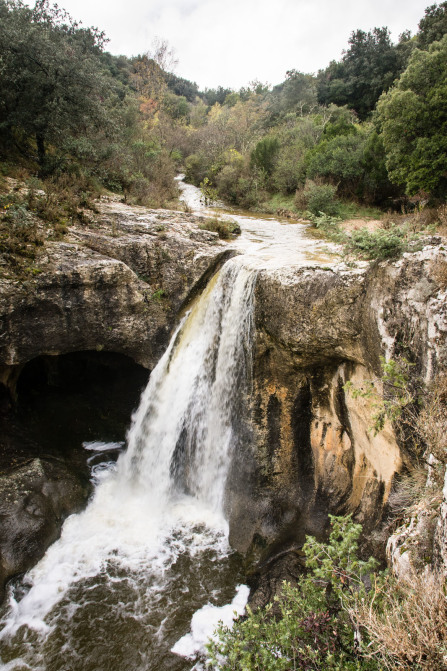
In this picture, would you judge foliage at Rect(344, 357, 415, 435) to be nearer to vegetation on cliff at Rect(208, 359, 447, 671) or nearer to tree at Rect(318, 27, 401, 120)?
vegetation on cliff at Rect(208, 359, 447, 671)

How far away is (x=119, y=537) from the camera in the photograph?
23.2ft

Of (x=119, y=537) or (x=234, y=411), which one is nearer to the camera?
(x=119, y=537)

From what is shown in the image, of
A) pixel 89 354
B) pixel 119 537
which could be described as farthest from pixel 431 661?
pixel 89 354

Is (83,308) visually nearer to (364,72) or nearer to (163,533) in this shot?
(163,533)

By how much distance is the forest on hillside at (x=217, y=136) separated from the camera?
9.98 metres

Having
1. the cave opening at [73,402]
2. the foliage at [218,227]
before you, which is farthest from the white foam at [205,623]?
the foliage at [218,227]

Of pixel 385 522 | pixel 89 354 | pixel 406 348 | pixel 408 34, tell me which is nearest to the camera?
pixel 406 348

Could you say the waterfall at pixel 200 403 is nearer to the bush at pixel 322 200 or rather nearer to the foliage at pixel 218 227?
the foliage at pixel 218 227

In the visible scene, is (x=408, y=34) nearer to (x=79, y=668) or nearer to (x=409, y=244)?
(x=409, y=244)

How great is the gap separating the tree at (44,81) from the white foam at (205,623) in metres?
Result: 11.9

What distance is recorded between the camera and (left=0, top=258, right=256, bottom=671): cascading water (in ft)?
17.4

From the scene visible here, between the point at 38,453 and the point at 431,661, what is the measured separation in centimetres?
866

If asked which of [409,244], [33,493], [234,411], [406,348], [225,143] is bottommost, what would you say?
[33,493]

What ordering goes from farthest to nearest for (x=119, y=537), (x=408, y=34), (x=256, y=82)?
(x=256, y=82), (x=408, y=34), (x=119, y=537)
